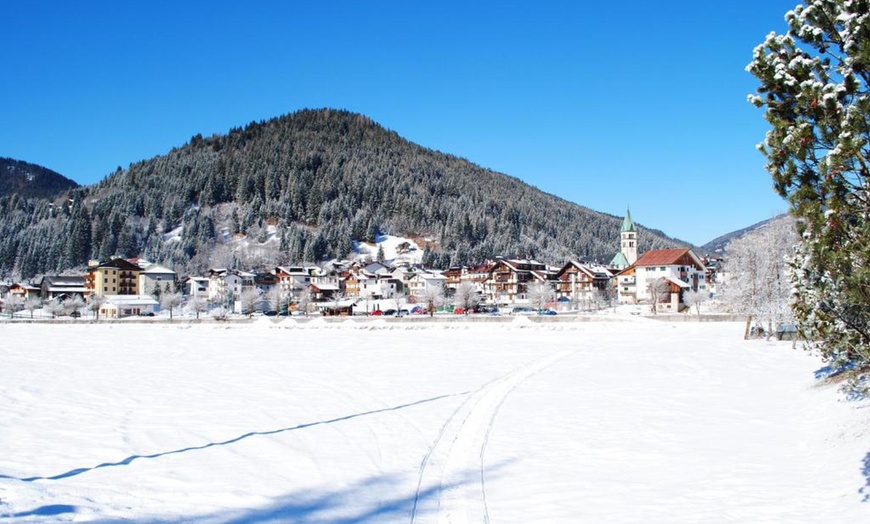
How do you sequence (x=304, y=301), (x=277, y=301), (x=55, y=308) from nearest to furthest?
(x=55, y=308) < (x=277, y=301) < (x=304, y=301)

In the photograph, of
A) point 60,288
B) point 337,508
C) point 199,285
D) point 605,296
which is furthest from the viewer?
point 199,285

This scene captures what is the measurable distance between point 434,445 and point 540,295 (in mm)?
93031

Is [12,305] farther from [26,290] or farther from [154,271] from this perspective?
[154,271]

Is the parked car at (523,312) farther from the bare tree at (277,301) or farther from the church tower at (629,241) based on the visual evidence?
the church tower at (629,241)

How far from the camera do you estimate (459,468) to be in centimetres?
1299

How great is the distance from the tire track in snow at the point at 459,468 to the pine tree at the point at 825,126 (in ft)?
21.8

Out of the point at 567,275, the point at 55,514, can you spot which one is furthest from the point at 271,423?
the point at 567,275

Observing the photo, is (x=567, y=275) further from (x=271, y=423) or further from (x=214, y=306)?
(x=271, y=423)

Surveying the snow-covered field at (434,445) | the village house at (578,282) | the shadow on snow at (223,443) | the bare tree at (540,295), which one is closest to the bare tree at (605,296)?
the village house at (578,282)

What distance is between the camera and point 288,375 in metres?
28.3

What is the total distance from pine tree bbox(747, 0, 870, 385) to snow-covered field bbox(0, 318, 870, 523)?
4.52m

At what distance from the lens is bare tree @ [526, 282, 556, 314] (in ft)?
349

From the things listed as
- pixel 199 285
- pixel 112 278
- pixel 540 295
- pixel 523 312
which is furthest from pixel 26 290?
pixel 540 295

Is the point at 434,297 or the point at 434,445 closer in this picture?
the point at 434,445
